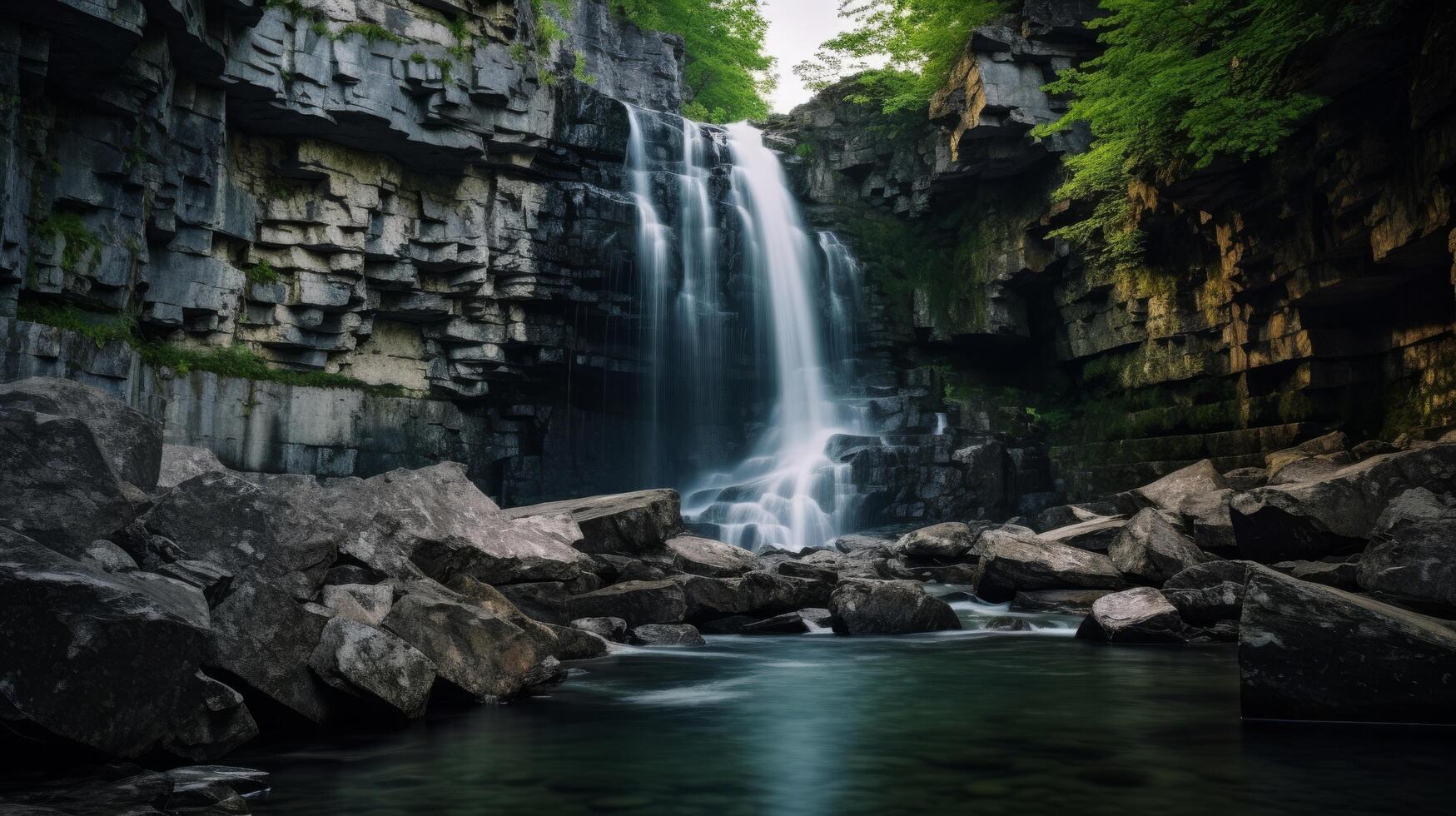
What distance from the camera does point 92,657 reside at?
381cm

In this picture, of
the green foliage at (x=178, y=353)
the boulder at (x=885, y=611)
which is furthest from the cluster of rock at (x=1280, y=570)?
the green foliage at (x=178, y=353)

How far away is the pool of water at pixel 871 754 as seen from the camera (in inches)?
161

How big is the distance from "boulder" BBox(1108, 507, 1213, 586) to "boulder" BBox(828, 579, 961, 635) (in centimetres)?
258

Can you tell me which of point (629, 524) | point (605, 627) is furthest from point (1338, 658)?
point (629, 524)

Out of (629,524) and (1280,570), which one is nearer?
(1280,570)

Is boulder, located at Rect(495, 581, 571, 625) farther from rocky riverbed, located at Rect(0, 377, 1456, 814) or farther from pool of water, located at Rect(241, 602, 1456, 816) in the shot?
pool of water, located at Rect(241, 602, 1456, 816)

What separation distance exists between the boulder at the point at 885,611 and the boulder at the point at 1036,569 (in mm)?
1892

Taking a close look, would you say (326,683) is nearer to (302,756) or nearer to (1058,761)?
(302,756)

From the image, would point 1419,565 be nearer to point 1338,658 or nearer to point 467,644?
point 1338,658

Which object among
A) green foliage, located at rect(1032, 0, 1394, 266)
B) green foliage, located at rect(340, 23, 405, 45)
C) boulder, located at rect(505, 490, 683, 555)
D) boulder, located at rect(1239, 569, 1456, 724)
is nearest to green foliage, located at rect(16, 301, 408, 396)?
green foliage, located at rect(340, 23, 405, 45)

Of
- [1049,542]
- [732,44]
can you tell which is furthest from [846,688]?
[732,44]

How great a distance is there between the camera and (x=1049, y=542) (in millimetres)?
12695

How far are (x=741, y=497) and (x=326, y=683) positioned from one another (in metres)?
18.7

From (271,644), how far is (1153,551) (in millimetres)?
9676
